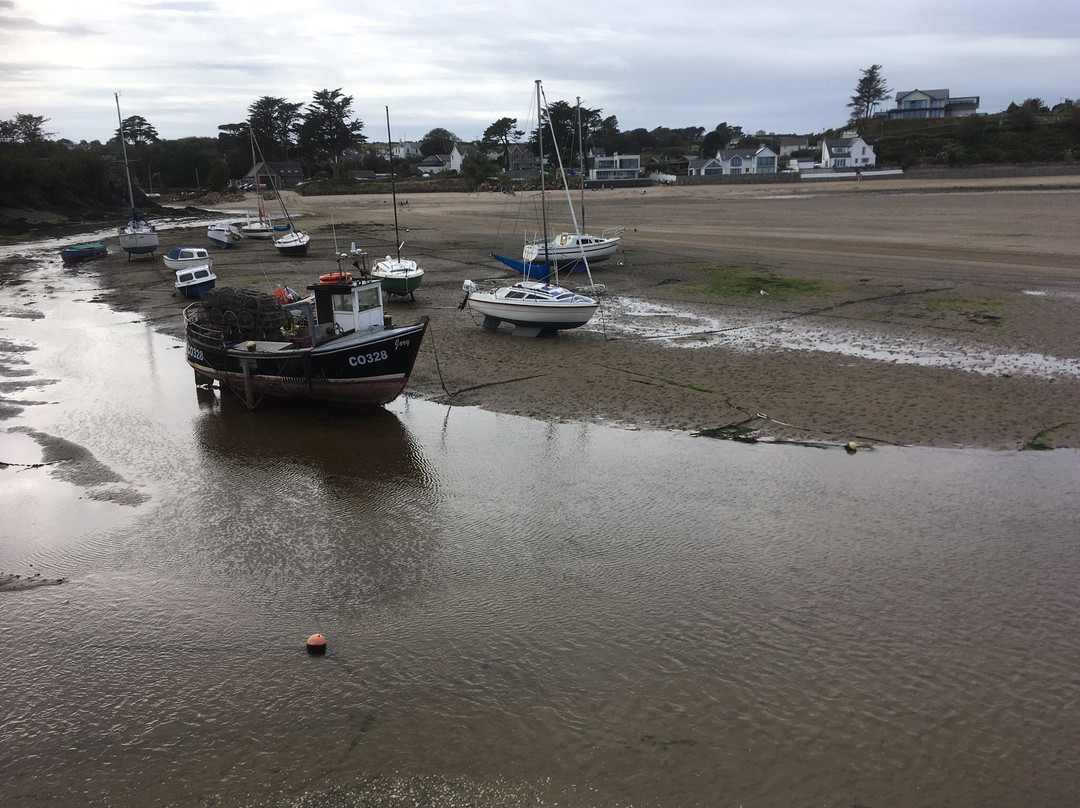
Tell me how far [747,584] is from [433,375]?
39.0ft

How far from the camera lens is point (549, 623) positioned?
8844 mm

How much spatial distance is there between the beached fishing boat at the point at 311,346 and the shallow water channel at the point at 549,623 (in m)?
2.31

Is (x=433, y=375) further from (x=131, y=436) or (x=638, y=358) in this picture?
(x=131, y=436)

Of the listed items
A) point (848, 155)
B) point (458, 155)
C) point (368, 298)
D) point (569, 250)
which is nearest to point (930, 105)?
point (848, 155)

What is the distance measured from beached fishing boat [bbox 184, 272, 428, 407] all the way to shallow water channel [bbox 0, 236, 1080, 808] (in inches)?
91.0

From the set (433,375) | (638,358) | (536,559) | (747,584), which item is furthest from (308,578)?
(638,358)

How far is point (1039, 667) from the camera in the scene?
781 centimetres

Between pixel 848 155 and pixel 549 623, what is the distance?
321ft

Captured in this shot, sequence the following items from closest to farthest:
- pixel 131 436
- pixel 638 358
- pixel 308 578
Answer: pixel 308 578
pixel 131 436
pixel 638 358

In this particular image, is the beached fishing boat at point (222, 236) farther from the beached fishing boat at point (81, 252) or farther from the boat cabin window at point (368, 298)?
the boat cabin window at point (368, 298)

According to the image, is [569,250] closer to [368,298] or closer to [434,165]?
[368,298]

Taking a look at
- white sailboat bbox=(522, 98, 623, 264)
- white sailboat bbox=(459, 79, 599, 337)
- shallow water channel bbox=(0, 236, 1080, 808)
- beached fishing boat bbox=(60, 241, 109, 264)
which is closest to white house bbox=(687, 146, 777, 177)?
white sailboat bbox=(522, 98, 623, 264)

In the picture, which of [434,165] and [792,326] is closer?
[792,326]

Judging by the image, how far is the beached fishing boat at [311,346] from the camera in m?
16.5
